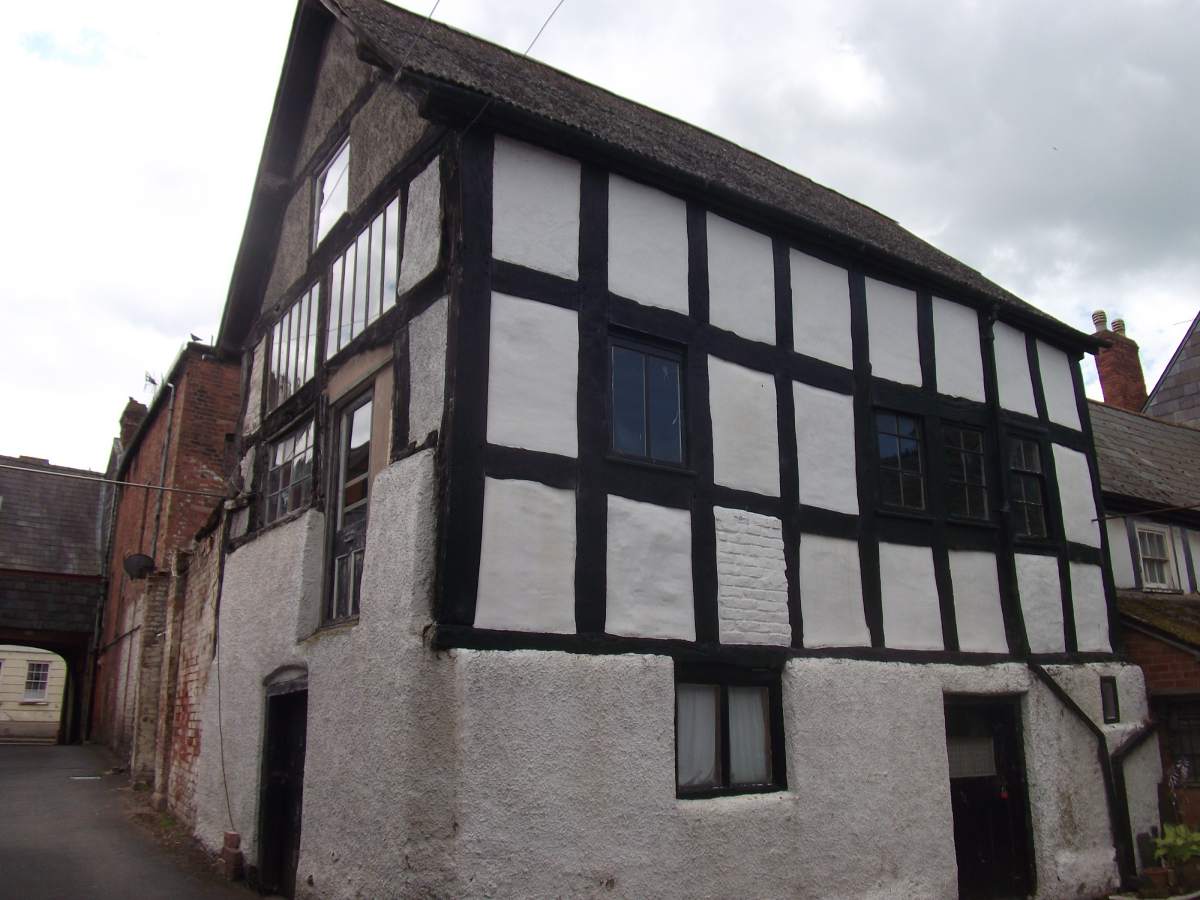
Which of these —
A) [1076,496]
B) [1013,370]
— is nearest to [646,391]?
[1013,370]

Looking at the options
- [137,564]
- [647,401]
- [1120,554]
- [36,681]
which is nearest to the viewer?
[647,401]

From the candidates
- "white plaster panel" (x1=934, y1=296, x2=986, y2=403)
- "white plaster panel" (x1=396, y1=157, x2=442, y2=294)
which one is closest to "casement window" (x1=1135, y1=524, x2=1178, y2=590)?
"white plaster panel" (x1=934, y1=296, x2=986, y2=403)

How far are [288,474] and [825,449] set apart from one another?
5710mm

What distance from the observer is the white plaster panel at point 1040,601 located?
33.9 ft

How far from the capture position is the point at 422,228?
786cm

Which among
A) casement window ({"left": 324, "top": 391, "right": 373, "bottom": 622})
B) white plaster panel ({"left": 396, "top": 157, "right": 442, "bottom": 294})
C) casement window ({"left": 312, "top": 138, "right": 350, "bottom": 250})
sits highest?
casement window ({"left": 312, "top": 138, "right": 350, "bottom": 250})

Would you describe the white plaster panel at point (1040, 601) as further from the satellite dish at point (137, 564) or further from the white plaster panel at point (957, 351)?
the satellite dish at point (137, 564)

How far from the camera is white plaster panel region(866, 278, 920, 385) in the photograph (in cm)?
1005

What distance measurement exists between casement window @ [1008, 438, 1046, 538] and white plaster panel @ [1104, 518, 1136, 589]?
1.98 meters

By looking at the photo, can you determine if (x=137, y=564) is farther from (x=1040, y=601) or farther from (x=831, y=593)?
(x=1040, y=601)

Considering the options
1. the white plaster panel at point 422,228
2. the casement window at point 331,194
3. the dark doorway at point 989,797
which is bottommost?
the dark doorway at point 989,797

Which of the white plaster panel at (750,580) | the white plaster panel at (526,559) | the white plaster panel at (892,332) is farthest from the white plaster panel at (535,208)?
the white plaster panel at (892,332)

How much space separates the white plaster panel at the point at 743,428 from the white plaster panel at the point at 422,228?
104 inches

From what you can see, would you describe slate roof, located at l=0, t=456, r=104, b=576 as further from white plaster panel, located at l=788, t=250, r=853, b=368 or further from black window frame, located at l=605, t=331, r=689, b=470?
white plaster panel, located at l=788, t=250, r=853, b=368
